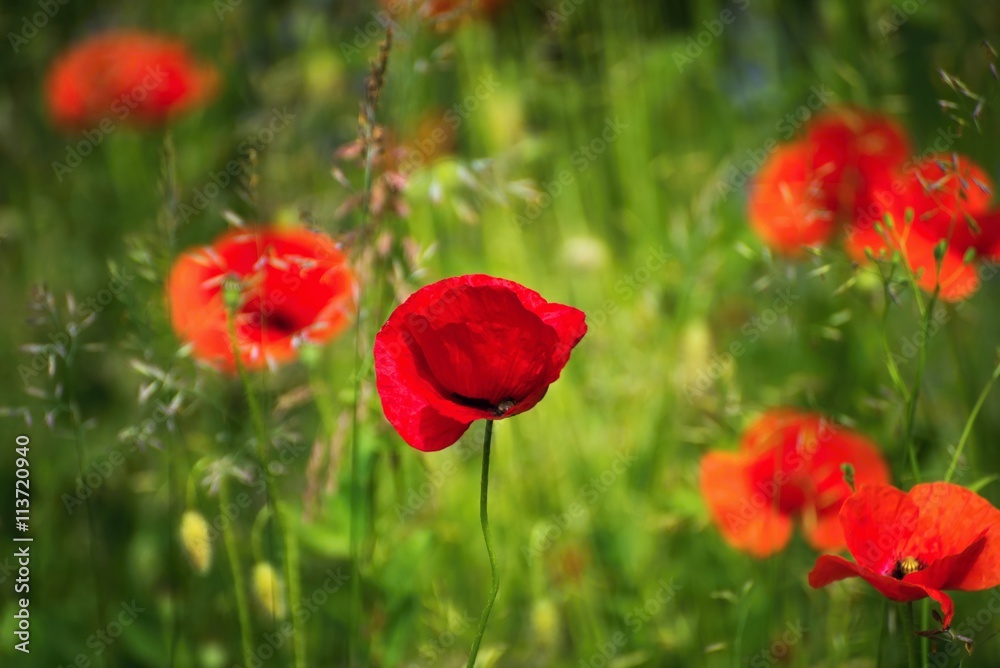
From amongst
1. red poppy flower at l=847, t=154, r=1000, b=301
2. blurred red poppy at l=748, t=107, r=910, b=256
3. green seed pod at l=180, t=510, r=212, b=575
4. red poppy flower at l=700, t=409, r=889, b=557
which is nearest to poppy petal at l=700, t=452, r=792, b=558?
red poppy flower at l=700, t=409, r=889, b=557

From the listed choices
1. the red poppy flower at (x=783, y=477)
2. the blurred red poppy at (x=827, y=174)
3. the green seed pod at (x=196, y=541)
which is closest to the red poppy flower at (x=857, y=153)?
the blurred red poppy at (x=827, y=174)

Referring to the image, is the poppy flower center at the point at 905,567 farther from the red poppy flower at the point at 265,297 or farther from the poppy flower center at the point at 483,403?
the red poppy flower at the point at 265,297

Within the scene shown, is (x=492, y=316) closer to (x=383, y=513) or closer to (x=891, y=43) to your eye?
(x=383, y=513)

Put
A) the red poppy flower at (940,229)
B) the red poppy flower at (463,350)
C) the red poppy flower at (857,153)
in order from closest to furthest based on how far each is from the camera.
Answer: the red poppy flower at (463,350) < the red poppy flower at (940,229) < the red poppy flower at (857,153)

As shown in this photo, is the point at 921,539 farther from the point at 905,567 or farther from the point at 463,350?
the point at 463,350

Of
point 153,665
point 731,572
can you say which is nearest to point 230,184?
point 153,665

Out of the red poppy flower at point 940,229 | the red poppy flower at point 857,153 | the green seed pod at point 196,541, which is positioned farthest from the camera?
the red poppy flower at point 857,153
